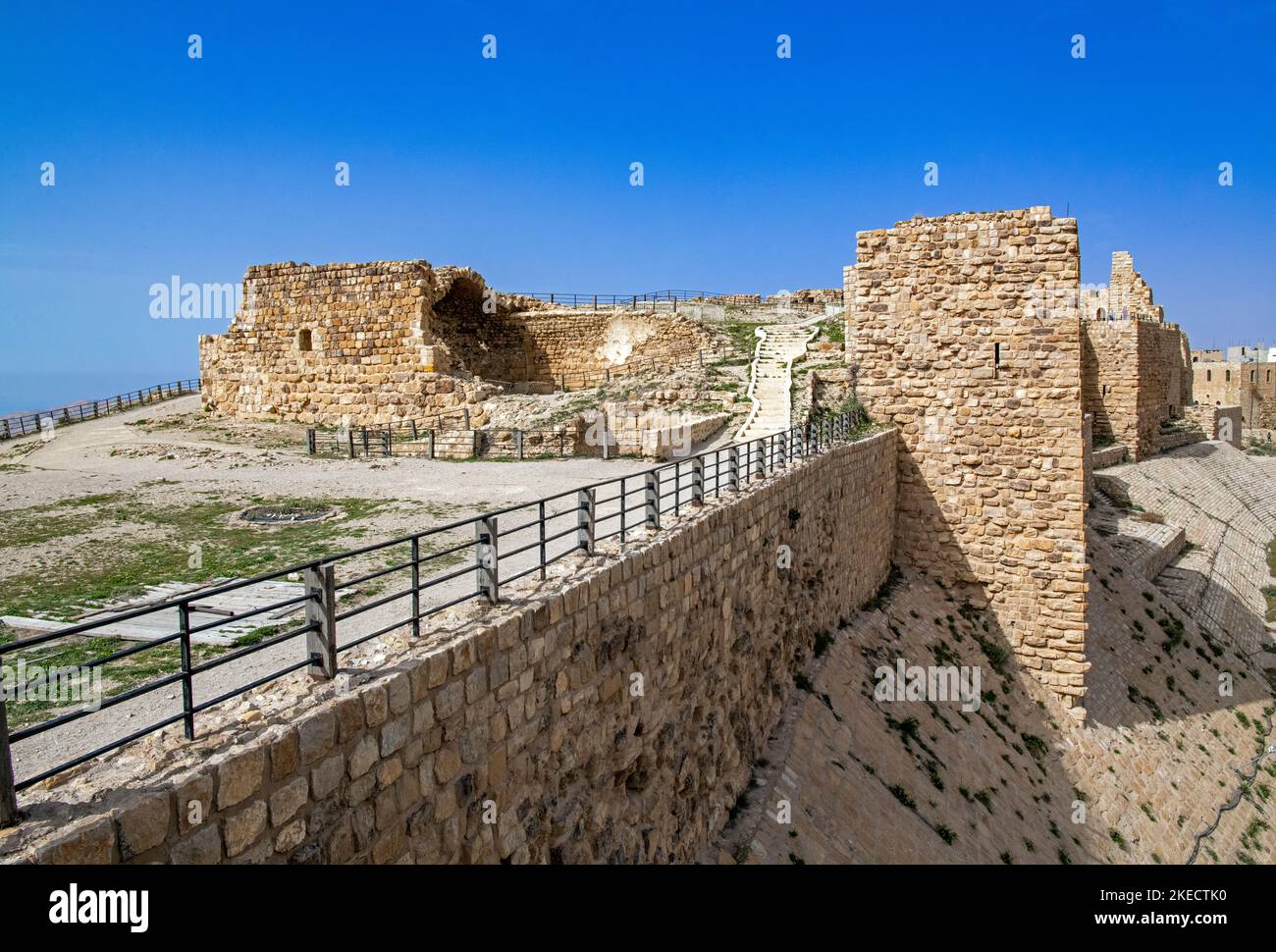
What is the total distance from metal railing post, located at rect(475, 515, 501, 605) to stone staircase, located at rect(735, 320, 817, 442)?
39.9 ft

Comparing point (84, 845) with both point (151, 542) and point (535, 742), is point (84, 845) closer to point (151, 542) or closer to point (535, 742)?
point (535, 742)

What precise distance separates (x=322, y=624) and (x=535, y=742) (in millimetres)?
1734

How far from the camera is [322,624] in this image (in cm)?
400

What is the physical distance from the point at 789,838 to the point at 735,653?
5.75 feet

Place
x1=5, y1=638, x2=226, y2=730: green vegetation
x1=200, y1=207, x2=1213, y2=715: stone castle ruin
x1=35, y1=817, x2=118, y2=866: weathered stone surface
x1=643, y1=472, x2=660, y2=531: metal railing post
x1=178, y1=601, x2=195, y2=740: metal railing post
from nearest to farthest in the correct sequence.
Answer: x1=35, y1=817, x2=118, y2=866: weathered stone surface, x1=178, y1=601, x2=195, y2=740: metal railing post, x1=5, y1=638, x2=226, y2=730: green vegetation, x1=643, y1=472, x2=660, y2=531: metal railing post, x1=200, y1=207, x2=1213, y2=715: stone castle ruin

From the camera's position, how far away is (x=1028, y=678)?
14.5 metres

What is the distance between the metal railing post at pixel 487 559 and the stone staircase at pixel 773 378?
12.2 metres

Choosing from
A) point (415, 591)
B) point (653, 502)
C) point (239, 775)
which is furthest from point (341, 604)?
point (239, 775)

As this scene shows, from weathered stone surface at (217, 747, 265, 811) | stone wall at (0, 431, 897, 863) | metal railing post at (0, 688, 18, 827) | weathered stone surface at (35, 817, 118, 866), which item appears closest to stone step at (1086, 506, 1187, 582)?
stone wall at (0, 431, 897, 863)

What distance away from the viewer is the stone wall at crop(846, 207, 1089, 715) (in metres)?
14.3

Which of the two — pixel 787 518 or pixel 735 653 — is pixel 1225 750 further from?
pixel 735 653

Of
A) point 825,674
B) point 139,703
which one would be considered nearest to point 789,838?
point 825,674

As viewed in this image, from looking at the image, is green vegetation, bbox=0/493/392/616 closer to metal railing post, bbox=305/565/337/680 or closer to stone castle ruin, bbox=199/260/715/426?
metal railing post, bbox=305/565/337/680
